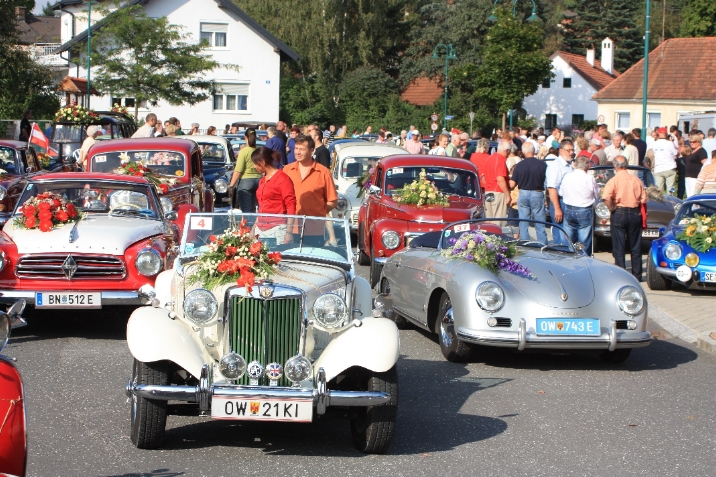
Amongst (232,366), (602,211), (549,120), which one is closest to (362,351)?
(232,366)

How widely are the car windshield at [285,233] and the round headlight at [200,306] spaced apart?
2.87 ft

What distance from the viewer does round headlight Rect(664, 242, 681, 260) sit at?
13508mm

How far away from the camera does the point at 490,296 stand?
902 cm

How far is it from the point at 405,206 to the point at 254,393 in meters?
8.78

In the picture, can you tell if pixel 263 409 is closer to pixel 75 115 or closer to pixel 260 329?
pixel 260 329

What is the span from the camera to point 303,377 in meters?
6.25

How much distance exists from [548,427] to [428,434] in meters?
0.89

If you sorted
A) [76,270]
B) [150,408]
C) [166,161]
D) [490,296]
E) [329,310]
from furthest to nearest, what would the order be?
[166,161]
[76,270]
[490,296]
[329,310]
[150,408]

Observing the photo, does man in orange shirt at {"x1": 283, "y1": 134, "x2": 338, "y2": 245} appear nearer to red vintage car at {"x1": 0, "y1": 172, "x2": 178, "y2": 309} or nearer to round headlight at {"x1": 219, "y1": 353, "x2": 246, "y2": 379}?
red vintage car at {"x1": 0, "y1": 172, "x2": 178, "y2": 309}

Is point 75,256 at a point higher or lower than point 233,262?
lower

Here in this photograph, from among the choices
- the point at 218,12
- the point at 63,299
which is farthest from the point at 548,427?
the point at 218,12

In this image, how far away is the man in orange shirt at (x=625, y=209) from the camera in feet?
47.2

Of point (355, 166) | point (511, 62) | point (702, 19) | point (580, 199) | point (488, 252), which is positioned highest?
point (702, 19)

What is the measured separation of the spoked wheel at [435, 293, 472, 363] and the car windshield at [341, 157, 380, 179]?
10.2 metres
